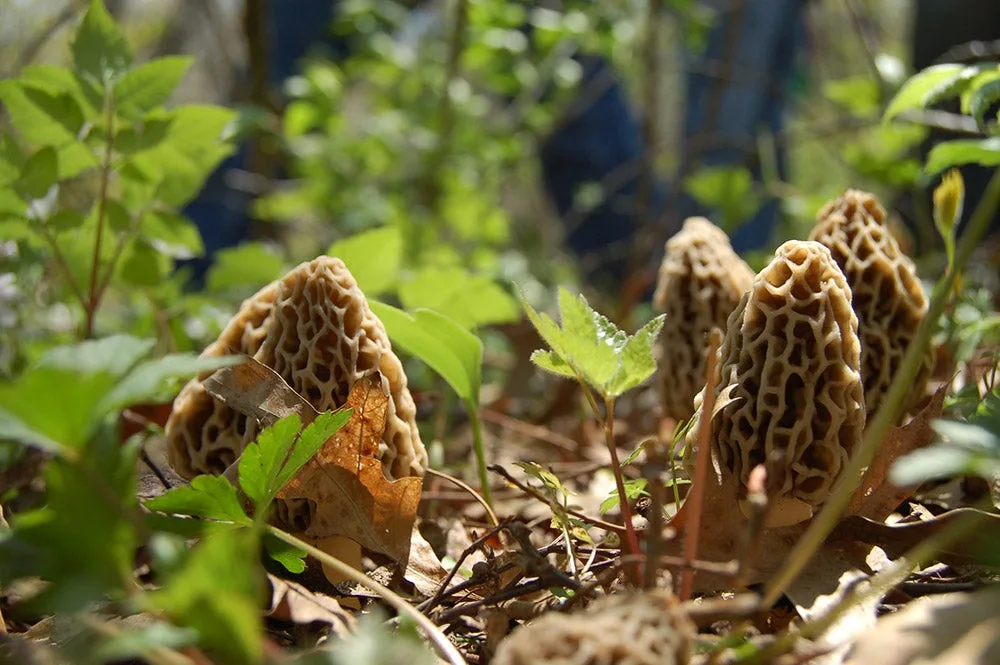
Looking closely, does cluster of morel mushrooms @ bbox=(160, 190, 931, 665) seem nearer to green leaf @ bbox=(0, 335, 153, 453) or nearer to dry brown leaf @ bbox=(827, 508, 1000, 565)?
dry brown leaf @ bbox=(827, 508, 1000, 565)

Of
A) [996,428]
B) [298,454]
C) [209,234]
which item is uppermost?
[996,428]

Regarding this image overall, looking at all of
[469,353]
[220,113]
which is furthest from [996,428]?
[220,113]

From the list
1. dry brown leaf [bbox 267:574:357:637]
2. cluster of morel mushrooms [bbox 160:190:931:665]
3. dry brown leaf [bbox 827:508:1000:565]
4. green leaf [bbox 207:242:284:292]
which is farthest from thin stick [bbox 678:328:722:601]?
green leaf [bbox 207:242:284:292]

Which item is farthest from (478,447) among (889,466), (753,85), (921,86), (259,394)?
(753,85)

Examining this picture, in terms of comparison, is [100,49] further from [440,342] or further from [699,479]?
[699,479]

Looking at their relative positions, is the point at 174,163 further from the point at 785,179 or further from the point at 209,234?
the point at 785,179
